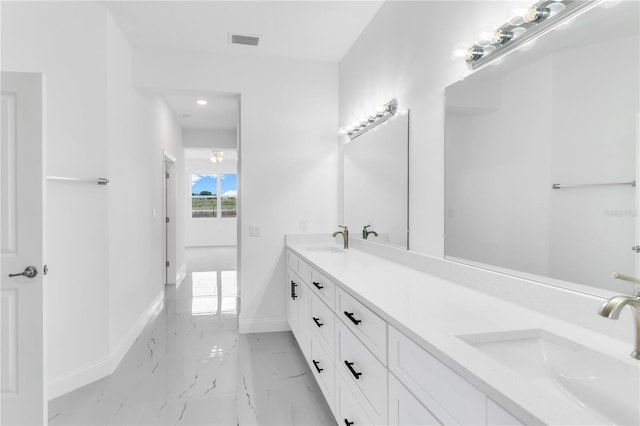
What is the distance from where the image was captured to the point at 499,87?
156cm

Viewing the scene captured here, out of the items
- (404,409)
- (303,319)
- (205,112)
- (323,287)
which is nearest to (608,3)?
(404,409)

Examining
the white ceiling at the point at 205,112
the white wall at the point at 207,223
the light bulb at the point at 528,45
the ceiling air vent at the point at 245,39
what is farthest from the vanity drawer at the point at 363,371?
the white wall at the point at 207,223

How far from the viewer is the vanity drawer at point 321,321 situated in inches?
76.8

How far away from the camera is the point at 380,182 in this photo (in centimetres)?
282

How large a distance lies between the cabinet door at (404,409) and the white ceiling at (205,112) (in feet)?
12.6

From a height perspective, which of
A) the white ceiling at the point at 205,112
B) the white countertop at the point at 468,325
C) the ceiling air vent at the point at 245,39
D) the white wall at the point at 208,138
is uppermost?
the ceiling air vent at the point at 245,39

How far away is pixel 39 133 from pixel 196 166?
8.69m

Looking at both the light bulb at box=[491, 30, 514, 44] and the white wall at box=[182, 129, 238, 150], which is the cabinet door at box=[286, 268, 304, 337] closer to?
the light bulb at box=[491, 30, 514, 44]

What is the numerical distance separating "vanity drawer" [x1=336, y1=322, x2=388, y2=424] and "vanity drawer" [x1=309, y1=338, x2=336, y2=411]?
16 cm

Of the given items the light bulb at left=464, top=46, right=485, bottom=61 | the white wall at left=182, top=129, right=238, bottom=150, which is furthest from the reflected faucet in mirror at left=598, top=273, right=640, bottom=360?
the white wall at left=182, top=129, right=238, bottom=150

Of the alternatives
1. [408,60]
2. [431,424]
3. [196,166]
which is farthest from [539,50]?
[196,166]

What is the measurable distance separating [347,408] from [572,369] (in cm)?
102

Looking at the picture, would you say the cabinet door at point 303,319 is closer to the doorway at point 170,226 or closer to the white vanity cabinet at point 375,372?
the white vanity cabinet at point 375,372

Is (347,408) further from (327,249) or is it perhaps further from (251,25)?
(251,25)
